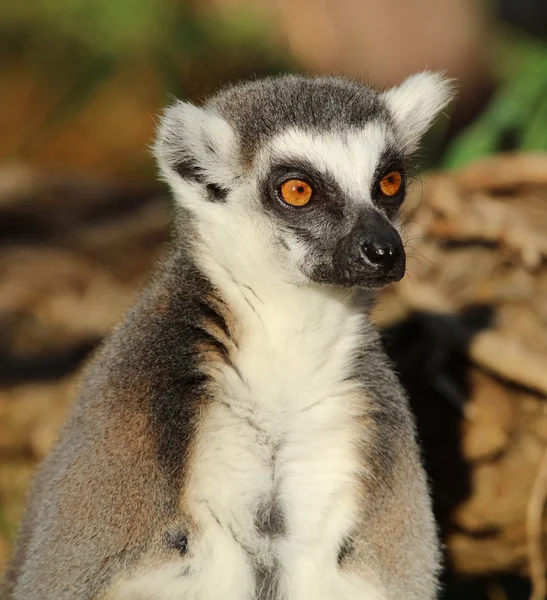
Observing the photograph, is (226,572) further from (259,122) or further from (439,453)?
(439,453)

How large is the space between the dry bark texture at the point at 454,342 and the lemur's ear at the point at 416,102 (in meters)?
0.45

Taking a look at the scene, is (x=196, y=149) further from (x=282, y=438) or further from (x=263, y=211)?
(x=282, y=438)

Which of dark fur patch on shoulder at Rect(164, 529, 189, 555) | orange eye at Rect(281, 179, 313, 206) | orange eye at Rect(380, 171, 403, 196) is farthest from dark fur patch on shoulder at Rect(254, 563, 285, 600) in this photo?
orange eye at Rect(380, 171, 403, 196)

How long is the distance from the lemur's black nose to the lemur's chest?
31cm

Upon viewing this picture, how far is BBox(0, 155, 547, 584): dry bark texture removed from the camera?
4.41m

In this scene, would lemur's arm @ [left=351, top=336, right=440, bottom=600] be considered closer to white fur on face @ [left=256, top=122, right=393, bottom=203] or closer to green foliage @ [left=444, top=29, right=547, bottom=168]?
white fur on face @ [left=256, top=122, right=393, bottom=203]

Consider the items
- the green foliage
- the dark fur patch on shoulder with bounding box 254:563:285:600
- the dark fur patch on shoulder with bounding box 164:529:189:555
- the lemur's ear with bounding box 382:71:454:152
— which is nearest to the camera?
the dark fur patch on shoulder with bounding box 164:529:189:555

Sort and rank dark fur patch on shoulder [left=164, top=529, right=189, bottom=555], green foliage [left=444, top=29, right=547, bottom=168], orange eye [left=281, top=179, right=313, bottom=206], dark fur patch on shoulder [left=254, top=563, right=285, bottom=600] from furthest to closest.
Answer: green foliage [left=444, top=29, right=547, bottom=168]
orange eye [left=281, top=179, right=313, bottom=206]
dark fur patch on shoulder [left=254, top=563, right=285, bottom=600]
dark fur patch on shoulder [left=164, top=529, right=189, bottom=555]

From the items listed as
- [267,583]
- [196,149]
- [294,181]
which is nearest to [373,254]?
[294,181]

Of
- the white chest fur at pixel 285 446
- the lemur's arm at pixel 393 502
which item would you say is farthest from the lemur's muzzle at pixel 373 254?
the lemur's arm at pixel 393 502

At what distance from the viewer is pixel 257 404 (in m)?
2.96

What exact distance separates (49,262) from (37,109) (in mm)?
3886

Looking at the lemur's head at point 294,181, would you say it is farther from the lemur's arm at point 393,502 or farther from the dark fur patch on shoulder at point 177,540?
the dark fur patch on shoulder at point 177,540

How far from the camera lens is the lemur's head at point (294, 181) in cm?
299
